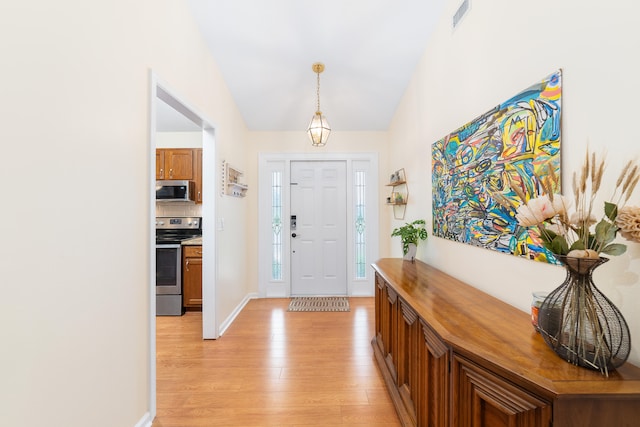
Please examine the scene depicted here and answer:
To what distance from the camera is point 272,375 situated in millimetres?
2293

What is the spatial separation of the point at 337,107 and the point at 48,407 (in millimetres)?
3733

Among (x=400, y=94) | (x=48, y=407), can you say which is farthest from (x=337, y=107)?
(x=48, y=407)

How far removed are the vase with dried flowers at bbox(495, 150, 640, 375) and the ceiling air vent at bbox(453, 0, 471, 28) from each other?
1.63m

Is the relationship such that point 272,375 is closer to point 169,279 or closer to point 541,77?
point 169,279

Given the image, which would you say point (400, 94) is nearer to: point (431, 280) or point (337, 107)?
point (337, 107)

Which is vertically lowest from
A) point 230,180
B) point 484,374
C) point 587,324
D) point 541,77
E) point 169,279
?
point 169,279

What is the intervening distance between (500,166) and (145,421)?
8.64 ft

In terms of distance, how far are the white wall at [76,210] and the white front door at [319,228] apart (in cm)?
267

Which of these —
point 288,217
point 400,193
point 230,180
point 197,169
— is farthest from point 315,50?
point 197,169

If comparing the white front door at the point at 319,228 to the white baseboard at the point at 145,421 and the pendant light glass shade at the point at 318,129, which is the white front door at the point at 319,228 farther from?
the white baseboard at the point at 145,421

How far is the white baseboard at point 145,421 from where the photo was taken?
172cm

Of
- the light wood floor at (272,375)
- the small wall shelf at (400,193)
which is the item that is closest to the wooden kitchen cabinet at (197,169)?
the light wood floor at (272,375)

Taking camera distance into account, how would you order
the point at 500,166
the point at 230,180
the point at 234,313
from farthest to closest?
the point at 234,313 → the point at 230,180 → the point at 500,166

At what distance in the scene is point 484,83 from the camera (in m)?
1.78
